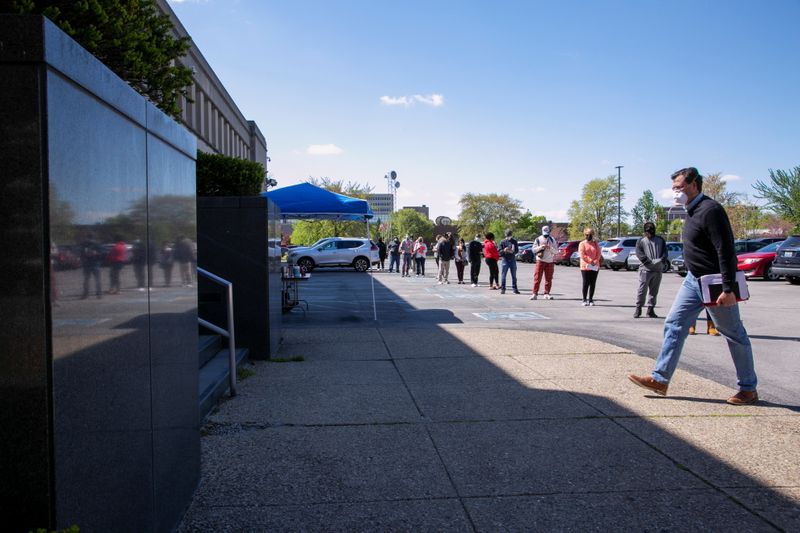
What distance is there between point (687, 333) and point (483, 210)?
372 feet

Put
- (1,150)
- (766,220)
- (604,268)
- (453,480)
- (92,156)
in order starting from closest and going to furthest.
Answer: (1,150) → (92,156) → (453,480) → (604,268) → (766,220)

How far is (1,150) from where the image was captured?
6.03ft

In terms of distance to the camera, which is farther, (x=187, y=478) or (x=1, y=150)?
(x=187, y=478)

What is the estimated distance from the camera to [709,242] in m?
5.55

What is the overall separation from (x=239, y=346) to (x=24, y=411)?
5.99m

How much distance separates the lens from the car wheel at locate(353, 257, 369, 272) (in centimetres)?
3332

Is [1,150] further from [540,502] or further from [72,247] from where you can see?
[540,502]

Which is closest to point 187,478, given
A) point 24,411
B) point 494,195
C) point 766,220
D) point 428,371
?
point 24,411

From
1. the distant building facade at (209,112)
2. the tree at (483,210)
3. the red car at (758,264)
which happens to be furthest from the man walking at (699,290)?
the tree at (483,210)

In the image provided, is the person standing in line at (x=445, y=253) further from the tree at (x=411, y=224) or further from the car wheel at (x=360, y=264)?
the tree at (x=411, y=224)

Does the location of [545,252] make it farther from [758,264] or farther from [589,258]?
[758,264]

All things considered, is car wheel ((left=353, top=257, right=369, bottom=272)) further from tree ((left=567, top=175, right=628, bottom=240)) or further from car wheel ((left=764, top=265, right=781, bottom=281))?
tree ((left=567, top=175, right=628, bottom=240))

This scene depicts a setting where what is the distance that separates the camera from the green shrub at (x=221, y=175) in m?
9.87

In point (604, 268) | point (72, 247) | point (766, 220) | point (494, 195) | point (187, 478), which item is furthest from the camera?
point (494, 195)
